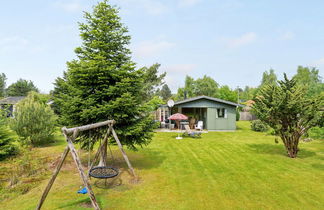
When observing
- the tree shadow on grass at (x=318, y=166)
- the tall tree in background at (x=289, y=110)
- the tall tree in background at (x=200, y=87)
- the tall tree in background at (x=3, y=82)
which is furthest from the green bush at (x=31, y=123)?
the tall tree in background at (x=3, y=82)

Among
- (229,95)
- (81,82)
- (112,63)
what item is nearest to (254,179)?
(112,63)

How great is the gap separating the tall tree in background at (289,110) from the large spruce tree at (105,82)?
617 centimetres

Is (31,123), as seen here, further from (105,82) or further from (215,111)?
(215,111)

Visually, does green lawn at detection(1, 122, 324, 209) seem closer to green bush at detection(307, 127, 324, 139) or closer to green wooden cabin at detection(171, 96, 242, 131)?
green bush at detection(307, 127, 324, 139)

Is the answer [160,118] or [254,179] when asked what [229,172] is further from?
[160,118]

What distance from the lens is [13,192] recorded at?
18.8 ft

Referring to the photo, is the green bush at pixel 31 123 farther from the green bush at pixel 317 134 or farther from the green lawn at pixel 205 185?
the green bush at pixel 317 134

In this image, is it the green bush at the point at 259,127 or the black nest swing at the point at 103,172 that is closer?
the black nest swing at the point at 103,172

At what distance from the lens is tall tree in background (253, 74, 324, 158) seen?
885cm

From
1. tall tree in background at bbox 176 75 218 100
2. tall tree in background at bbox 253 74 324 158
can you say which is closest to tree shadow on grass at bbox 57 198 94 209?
tall tree in background at bbox 253 74 324 158

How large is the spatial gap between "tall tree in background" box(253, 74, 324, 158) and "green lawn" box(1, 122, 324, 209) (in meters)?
1.28

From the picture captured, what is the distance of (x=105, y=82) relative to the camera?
284 inches

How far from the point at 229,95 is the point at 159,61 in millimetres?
23807

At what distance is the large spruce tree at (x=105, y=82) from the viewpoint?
6750 millimetres
